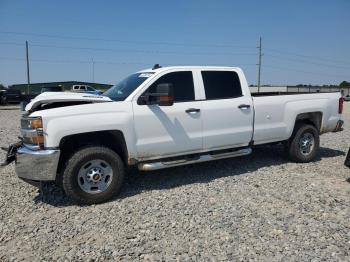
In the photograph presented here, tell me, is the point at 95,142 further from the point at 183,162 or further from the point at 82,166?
the point at 183,162

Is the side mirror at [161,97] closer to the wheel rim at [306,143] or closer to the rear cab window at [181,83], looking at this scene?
the rear cab window at [181,83]

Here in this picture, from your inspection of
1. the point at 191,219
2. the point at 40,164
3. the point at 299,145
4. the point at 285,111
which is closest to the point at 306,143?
the point at 299,145

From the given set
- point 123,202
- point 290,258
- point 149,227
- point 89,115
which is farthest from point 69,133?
point 290,258

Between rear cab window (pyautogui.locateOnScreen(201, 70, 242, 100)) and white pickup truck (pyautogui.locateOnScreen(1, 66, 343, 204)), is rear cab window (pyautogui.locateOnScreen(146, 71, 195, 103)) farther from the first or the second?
rear cab window (pyautogui.locateOnScreen(201, 70, 242, 100))

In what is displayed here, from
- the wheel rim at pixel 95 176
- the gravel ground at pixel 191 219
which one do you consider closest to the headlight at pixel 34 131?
the wheel rim at pixel 95 176

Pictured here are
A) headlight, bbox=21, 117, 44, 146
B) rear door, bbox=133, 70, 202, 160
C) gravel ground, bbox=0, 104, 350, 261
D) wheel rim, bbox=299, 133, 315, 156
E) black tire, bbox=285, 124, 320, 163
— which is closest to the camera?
gravel ground, bbox=0, 104, 350, 261

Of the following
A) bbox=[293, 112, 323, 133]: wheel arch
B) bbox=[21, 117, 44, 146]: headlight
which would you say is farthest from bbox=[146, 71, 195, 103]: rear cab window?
bbox=[293, 112, 323, 133]: wheel arch

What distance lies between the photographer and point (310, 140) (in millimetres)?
7402

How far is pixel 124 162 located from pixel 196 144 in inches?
48.8

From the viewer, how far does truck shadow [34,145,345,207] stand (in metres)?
5.40

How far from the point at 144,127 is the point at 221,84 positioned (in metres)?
1.80

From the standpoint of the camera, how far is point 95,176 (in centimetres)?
499

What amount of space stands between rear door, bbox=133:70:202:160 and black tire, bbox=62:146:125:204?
442mm

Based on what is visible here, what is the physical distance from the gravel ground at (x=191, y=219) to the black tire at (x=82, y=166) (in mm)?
156
